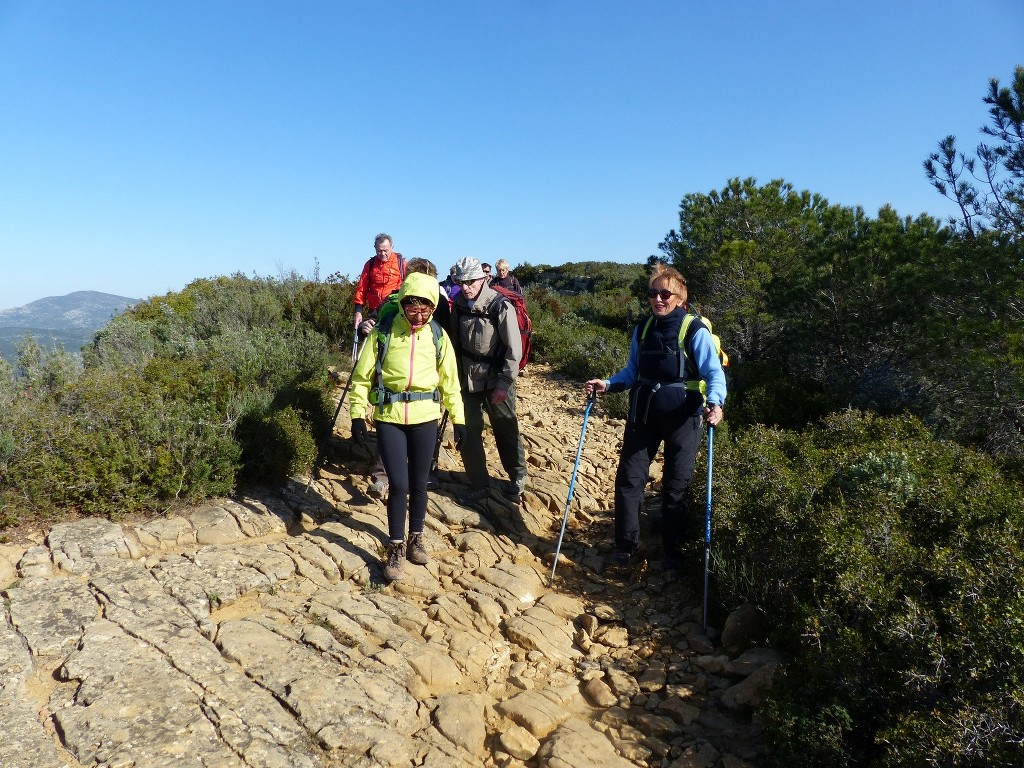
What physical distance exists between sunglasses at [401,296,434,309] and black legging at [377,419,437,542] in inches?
31.7

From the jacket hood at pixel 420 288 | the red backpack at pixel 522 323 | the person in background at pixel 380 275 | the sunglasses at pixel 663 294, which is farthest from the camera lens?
the person in background at pixel 380 275

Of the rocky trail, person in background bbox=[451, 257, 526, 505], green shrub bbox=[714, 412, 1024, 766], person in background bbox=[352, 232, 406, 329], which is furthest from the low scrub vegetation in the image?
green shrub bbox=[714, 412, 1024, 766]

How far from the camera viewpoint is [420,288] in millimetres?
4156

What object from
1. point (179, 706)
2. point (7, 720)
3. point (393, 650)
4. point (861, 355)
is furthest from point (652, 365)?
point (861, 355)

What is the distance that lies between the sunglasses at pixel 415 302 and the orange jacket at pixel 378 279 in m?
2.50

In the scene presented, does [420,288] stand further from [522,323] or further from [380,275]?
[380,275]

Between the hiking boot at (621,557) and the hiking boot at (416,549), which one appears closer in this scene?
the hiking boot at (416,549)

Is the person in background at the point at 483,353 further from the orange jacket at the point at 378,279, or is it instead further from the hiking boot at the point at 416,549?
the orange jacket at the point at 378,279

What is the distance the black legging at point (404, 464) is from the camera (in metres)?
4.32

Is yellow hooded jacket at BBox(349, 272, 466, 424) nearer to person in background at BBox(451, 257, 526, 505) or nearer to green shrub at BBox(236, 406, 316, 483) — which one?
person in background at BBox(451, 257, 526, 505)

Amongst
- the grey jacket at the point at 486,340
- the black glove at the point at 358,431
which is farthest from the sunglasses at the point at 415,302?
the black glove at the point at 358,431

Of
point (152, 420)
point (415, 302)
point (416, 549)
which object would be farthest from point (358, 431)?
point (415, 302)

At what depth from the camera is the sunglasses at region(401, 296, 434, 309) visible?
165 inches

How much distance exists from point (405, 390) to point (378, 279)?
9.02ft
